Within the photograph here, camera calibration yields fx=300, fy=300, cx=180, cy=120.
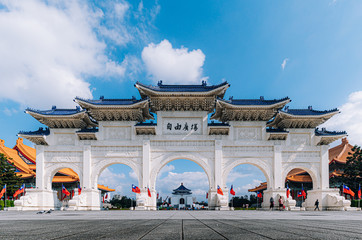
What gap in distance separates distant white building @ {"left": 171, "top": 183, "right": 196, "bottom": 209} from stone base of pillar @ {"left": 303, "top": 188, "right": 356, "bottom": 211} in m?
21.6

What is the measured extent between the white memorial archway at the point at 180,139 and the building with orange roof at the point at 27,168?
5702 mm

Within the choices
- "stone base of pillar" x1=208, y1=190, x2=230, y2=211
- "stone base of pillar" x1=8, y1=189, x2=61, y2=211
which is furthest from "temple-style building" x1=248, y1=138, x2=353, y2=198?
"stone base of pillar" x1=8, y1=189, x2=61, y2=211

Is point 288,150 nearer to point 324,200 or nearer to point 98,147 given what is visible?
point 324,200

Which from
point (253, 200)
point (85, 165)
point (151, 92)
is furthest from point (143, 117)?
point (253, 200)

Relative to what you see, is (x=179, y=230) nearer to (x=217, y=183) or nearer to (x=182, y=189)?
(x=217, y=183)

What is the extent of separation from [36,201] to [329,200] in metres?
22.9

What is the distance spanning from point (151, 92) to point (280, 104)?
10.3 meters

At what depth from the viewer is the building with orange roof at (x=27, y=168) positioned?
1147 inches

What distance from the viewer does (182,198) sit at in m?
44.5

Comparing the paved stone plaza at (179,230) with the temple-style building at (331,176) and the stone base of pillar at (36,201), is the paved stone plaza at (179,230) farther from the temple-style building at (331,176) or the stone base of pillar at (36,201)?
the temple-style building at (331,176)

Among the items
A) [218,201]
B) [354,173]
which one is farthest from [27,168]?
[354,173]

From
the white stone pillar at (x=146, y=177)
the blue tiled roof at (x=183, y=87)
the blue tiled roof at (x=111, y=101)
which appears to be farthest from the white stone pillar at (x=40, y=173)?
the blue tiled roof at (x=183, y=87)

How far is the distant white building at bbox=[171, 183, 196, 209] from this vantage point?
1732 inches

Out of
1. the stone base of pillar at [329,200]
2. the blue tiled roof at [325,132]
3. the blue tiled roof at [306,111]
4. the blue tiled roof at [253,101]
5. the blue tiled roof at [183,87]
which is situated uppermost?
the blue tiled roof at [183,87]
